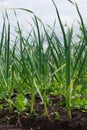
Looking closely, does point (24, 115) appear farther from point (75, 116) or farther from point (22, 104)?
point (75, 116)

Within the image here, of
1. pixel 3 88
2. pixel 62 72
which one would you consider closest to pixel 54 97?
pixel 62 72

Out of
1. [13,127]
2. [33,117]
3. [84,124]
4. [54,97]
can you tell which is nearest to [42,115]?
[33,117]

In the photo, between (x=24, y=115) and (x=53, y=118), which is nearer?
(x=53, y=118)

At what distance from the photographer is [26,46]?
2637mm

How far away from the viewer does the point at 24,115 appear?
2.24 m

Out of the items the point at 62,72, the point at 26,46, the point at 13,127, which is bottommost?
the point at 13,127

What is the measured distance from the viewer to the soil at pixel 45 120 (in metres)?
1.96

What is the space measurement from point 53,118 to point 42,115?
10 cm

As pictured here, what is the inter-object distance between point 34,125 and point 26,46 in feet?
2.40

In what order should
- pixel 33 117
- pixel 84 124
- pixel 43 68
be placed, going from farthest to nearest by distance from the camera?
pixel 43 68
pixel 33 117
pixel 84 124

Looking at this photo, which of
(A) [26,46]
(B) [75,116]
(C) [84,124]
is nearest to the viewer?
(C) [84,124]

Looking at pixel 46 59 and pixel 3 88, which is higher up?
pixel 46 59

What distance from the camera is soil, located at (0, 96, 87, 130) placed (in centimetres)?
196

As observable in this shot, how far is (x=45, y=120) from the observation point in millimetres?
2084
